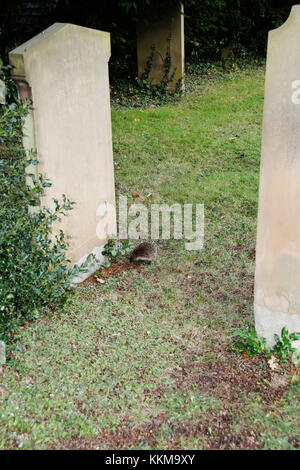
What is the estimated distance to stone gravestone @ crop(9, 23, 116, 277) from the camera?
3.57m

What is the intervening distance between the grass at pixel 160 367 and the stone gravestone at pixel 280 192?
434 mm

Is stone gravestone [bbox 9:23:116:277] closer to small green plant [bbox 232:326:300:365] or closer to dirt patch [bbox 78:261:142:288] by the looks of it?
dirt patch [bbox 78:261:142:288]

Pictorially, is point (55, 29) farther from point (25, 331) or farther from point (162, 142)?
point (162, 142)

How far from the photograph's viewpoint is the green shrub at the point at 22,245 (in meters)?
3.42

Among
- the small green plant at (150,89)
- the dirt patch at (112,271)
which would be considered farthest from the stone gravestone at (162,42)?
the dirt patch at (112,271)

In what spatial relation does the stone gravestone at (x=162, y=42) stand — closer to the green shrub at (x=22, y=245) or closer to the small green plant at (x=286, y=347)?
the green shrub at (x=22, y=245)

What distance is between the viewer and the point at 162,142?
8047 mm

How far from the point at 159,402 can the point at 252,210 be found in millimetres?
3469

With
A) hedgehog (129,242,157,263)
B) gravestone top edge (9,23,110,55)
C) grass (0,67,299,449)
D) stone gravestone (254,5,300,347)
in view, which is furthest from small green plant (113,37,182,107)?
stone gravestone (254,5,300,347)

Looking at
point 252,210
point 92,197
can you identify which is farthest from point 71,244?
point 252,210

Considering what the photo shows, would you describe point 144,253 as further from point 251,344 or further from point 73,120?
point 251,344

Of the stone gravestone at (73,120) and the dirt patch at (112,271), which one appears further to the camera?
the dirt patch at (112,271)

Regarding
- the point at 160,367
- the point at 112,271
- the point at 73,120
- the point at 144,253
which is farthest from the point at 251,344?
the point at 73,120

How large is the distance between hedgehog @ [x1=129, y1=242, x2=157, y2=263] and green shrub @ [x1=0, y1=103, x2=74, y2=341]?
1.11 metres
